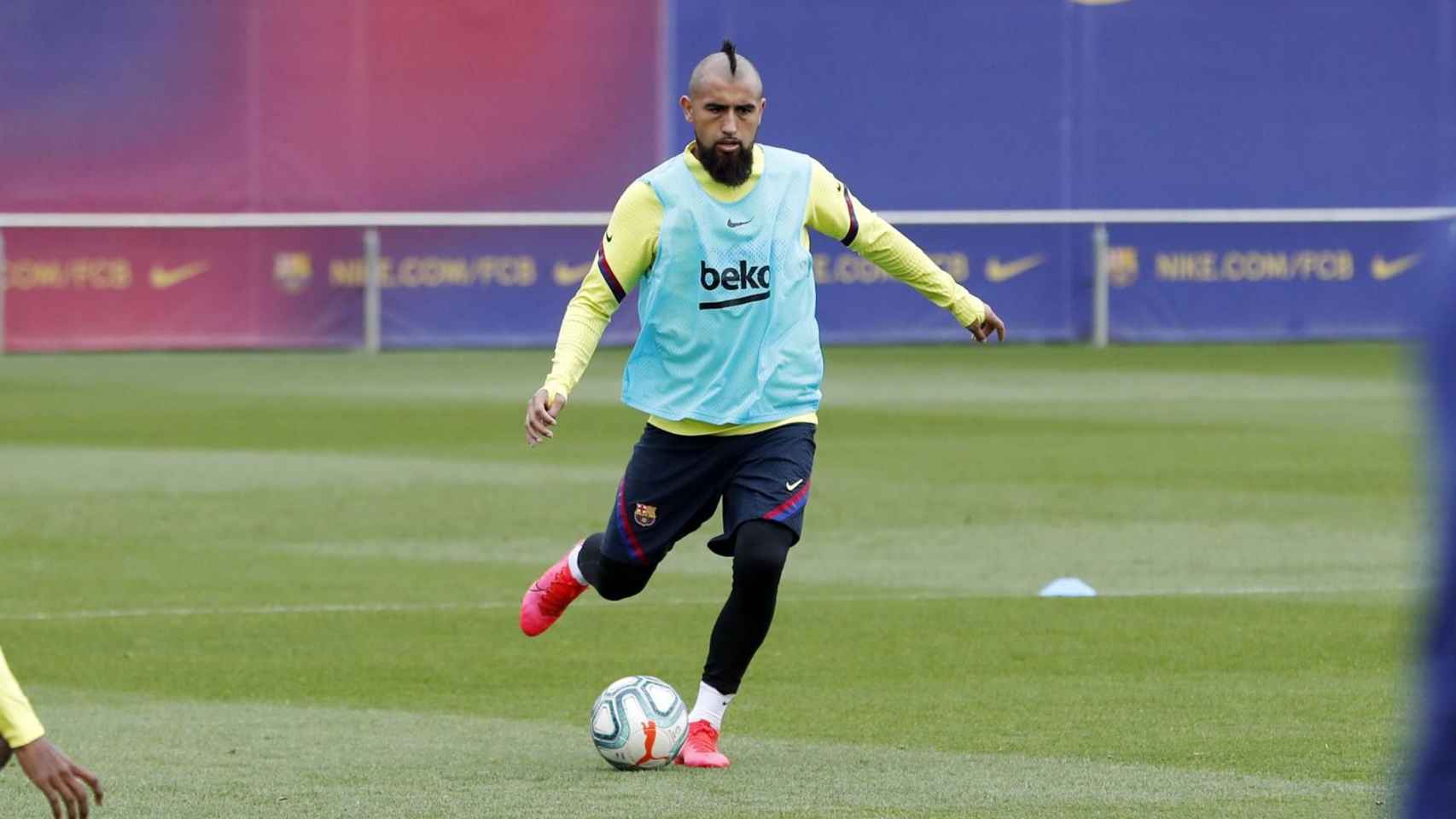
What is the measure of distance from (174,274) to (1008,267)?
9.86 meters

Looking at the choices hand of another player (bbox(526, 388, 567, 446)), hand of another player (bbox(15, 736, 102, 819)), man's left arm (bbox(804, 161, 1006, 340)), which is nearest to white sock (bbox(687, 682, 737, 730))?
hand of another player (bbox(526, 388, 567, 446))

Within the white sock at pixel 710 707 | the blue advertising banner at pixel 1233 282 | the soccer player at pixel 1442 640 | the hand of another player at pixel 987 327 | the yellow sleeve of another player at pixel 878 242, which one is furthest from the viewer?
the blue advertising banner at pixel 1233 282

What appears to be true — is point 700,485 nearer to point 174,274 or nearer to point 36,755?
point 36,755

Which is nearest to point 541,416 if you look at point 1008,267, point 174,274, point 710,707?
point 710,707

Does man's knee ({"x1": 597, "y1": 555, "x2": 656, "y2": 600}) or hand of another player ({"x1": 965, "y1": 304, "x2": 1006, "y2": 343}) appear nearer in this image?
man's knee ({"x1": 597, "y1": 555, "x2": 656, "y2": 600})

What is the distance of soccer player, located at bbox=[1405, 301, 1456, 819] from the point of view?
254 centimetres

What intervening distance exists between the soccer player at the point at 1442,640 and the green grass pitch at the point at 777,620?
0.11m

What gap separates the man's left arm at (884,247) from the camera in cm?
807

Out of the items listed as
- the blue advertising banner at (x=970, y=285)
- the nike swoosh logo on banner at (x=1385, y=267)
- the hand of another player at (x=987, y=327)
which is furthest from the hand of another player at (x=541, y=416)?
the nike swoosh logo on banner at (x=1385, y=267)

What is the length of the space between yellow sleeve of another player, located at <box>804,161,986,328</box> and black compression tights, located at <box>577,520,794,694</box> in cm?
89

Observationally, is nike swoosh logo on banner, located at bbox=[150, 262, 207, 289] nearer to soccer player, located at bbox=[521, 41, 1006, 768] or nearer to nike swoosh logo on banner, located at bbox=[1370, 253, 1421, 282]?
nike swoosh logo on banner, located at bbox=[1370, 253, 1421, 282]

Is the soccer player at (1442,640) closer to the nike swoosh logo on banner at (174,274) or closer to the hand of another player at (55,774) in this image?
the hand of another player at (55,774)

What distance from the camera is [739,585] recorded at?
7.84 m

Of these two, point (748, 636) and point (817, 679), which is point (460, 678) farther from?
point (748, 636)
